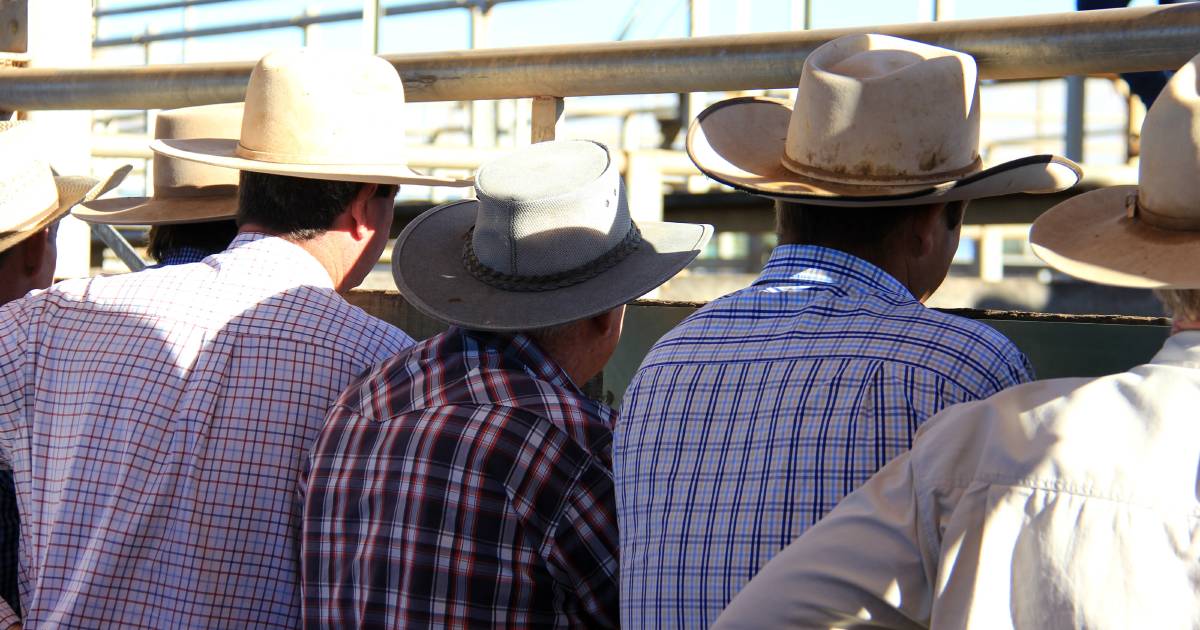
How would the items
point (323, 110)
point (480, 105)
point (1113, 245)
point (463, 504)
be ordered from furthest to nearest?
1. point (480, 105)
2. point (323, 110)
3. point (463, 504)
4. point (1113, 245)

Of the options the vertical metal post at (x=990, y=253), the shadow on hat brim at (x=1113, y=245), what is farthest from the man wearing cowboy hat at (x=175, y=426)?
the vertical metal post at (x=990, y=253)

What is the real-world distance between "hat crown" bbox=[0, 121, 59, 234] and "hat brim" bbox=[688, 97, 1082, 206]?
4.74 ft

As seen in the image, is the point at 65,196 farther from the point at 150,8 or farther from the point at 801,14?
the point at 150,8

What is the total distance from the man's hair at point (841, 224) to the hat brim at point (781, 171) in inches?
1.5

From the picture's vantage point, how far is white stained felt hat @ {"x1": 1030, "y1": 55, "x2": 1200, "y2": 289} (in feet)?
4.89

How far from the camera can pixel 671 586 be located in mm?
1848

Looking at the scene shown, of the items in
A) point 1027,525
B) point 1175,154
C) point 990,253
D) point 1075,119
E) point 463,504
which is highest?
point 1075,119

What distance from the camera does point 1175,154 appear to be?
1.51 metres

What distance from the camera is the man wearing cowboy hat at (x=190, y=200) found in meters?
3.08

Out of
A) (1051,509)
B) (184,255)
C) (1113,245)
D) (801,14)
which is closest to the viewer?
(1051,509)

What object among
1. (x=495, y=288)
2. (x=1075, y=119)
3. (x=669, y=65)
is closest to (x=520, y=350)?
(x=495, y=288)

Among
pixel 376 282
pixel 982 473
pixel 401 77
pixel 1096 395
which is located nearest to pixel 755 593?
pixel 982 473

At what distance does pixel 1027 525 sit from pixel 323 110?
5.55 feet

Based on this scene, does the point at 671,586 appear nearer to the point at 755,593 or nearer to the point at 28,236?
the point at 755,593
